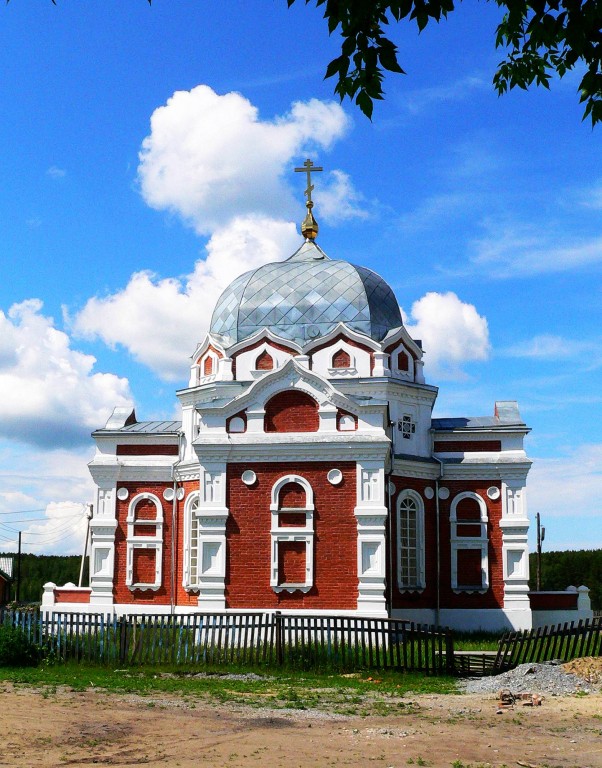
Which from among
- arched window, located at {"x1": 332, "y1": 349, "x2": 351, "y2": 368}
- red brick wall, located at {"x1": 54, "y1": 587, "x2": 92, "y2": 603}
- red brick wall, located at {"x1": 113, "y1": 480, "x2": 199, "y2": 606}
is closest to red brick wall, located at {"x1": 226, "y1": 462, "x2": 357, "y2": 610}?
red brick wall, located at {"x1": 113, "y1": 480, "x2": 199, "y2": 606}

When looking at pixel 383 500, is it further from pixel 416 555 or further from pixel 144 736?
pixel 144 736

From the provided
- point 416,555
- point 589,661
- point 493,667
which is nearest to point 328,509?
point 416,555

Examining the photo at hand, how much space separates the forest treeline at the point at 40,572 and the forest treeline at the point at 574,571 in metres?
24.9

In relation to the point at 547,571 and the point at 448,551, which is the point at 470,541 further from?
the point at 547,571

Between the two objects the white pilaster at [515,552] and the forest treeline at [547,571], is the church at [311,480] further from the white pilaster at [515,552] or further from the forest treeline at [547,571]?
the forest treeline at [547,571]

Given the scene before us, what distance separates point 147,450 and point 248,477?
634 centimetres

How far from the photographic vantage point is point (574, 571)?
4312 cm

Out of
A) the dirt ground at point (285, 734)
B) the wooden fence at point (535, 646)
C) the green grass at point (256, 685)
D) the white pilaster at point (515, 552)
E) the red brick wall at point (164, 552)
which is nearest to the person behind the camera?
the dirt ground at point (285, 734)

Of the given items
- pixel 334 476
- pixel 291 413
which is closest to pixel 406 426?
pixel 334 476

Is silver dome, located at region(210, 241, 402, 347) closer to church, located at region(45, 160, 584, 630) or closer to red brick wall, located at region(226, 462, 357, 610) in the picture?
church, located at region(45, 160, 584, 630)

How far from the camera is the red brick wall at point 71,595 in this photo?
86.7 ft

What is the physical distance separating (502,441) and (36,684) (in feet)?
51.8

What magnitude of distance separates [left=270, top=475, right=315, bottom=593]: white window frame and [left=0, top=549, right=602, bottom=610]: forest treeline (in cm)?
2425

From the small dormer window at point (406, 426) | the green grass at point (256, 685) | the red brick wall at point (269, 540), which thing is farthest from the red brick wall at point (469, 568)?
the green grass at point (256, 685)
